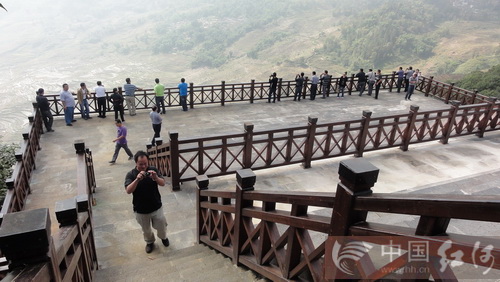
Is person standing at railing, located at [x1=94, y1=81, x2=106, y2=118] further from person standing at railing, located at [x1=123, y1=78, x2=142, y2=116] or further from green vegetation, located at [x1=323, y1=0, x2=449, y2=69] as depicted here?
green vegetation, located at [x1=323, y1=0, x2=449, y2=69]

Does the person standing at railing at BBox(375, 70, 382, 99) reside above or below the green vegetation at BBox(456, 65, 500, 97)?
above

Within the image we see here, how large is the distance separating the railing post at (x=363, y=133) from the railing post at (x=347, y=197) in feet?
23.9

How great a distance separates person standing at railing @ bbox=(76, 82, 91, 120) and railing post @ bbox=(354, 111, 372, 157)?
10.6 meters

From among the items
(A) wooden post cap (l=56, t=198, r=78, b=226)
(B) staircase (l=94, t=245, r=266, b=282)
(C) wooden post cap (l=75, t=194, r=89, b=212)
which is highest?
(A) wooden post cap (l=56, t=198, r=78, b=226)

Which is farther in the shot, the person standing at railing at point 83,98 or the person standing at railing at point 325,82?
the person standing at railing at point 325,82

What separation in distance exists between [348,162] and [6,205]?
6206 mm

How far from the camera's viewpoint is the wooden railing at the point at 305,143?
26.3 ft

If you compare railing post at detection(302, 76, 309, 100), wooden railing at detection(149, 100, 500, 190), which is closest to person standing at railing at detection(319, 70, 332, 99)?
railing post at detection(302, 76, 309, 100)

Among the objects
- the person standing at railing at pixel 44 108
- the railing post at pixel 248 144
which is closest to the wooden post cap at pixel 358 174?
the railing post at pixel 248 144

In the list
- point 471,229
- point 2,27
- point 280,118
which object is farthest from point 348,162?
point 2,27

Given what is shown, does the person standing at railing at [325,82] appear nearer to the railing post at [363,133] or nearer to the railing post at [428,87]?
the railing post at [428,87]

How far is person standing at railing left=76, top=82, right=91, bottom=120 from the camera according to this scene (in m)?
13.0

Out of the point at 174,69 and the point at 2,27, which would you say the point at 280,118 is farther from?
the point at 2,27

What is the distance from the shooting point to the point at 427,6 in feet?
243
